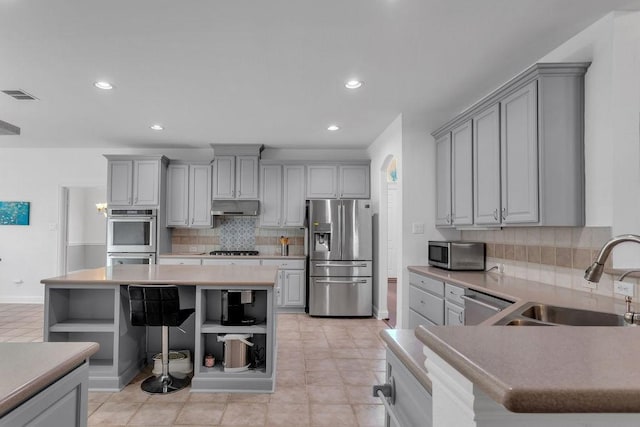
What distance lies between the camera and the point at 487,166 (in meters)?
3.14

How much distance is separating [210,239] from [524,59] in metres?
4.93

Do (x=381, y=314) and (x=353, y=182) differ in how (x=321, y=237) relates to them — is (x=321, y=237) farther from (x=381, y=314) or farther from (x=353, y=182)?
(x=381, y=314)

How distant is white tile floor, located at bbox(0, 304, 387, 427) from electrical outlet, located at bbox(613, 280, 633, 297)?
5.46ft

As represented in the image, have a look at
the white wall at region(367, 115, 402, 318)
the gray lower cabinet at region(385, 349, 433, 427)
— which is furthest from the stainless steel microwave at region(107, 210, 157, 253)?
the gray lower cabinet at region(385, 349, 433, 427)

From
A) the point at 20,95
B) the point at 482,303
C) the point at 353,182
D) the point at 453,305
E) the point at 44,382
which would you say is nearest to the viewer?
the point at 44,382

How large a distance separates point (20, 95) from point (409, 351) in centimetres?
441

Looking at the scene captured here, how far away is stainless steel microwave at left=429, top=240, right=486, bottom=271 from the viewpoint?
11.9ft

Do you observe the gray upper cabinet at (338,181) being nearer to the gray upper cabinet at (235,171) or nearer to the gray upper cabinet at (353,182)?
the gray upper cabinet at (353,182)

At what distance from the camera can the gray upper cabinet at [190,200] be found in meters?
5.84

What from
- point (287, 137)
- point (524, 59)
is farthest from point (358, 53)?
point (287, 137)

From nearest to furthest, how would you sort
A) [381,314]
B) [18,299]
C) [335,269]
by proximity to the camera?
[381,314]
[335,269]
[18,299]

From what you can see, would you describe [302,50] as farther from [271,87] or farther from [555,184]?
[555,184]

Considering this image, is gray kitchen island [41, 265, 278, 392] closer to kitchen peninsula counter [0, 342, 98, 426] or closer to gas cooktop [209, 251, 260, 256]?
kitchen peninsula counter [0, 342, 98, 426]

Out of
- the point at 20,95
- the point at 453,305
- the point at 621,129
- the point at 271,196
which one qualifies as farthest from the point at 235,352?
the point at 20,95
